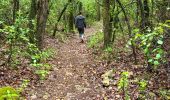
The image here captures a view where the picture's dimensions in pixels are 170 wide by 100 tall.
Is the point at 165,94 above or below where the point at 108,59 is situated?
below

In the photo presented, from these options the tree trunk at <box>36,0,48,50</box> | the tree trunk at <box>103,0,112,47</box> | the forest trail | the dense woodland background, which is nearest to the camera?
the dense woodland background

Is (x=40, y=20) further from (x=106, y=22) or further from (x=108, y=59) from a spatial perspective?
(x=106, y=22)

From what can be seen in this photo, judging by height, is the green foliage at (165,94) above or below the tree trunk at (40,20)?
below

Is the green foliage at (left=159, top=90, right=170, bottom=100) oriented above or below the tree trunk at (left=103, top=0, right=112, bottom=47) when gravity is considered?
below

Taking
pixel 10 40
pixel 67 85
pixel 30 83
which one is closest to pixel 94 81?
pixel 67 85

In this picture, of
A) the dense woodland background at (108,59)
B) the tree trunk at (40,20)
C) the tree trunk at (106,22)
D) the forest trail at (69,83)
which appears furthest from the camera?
the tree trunk at (106,22)

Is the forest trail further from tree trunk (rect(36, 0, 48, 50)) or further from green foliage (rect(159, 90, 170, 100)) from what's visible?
green foliage (rect(159, 90, 170, 100))

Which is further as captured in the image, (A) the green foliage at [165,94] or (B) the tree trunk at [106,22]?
(B) the tree trunk at [106,22]

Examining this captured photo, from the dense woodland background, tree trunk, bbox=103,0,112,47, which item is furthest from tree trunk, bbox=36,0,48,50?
tree trunk, bbox=103,0,112,47

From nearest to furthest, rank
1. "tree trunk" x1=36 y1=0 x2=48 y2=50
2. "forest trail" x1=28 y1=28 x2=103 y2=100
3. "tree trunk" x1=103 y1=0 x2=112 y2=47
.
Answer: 1. "forest trail" x1=28 y1=28 x2=103 y2=100
2. "tree trunk" x1=36 y1=0 x2=48 y2=50
3. "tree trunk" x1=103 y1=0 x2=112 y2=47

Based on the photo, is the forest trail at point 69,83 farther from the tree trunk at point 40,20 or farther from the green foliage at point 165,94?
the green foliage at point 165,94

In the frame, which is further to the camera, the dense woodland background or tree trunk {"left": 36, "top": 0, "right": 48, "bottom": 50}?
tree trunk {"left": 36, "top": 0, "right": 48, "bottom": 50}

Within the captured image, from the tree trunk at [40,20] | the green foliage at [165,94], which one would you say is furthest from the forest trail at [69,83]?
the green foliage at [165,94]

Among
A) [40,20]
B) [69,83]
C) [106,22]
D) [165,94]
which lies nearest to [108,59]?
[106,22]
